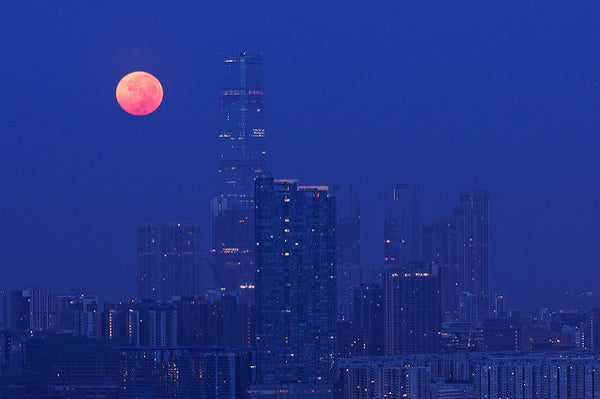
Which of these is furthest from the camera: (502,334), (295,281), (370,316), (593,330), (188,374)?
(502,334)

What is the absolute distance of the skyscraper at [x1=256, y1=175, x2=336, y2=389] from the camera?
120 feet

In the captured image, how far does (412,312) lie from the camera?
45344 mm

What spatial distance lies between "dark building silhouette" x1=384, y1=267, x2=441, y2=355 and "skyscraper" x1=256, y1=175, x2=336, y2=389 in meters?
6.07

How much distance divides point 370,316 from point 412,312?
1195 mm

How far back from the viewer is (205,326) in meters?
41.8

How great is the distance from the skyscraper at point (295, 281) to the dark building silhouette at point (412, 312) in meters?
6.07

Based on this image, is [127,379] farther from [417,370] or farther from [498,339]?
[498,339]

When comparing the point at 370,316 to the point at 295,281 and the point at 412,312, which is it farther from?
the point at 295,281

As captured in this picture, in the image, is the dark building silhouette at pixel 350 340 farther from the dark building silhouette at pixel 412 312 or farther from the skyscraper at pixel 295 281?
the dark building silhouette at pixel 412 312

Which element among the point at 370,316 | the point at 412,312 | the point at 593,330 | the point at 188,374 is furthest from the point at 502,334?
the point at 188,374

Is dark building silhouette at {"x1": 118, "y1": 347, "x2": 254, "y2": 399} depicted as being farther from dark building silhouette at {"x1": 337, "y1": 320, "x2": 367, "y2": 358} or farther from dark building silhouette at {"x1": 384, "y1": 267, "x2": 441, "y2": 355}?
dark building silhouette at {"x1": 384, "y1": 267, "x2": 441, "y2": 355}

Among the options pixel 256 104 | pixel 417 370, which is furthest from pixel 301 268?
pixel 256 104

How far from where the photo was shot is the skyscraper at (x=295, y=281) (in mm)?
36438

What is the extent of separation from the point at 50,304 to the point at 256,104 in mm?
22017
